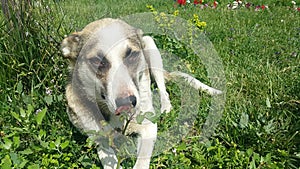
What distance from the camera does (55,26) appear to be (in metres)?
3.73

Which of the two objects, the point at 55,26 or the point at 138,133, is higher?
the point at 55,26

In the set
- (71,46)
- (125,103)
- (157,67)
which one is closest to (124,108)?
(125,103)

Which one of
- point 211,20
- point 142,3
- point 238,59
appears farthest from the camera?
point 142,3

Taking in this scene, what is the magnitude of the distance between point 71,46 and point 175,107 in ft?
3.86

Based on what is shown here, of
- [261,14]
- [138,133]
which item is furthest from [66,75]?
[261,14]

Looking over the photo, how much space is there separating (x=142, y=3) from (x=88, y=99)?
21.8 feet

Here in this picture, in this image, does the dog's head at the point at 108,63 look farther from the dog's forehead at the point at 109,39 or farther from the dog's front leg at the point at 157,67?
the dog's front leg at the point at 157,67

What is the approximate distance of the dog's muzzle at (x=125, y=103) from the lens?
236cm

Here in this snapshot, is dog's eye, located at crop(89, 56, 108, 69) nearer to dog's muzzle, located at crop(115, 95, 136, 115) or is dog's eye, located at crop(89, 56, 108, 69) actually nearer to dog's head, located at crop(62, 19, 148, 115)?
dog's head, located at crop(62, 19, 148, 115)

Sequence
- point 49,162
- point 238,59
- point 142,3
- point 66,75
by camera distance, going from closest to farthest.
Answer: point 49,162 → point 66,75 → point 238,59 → point 142,3

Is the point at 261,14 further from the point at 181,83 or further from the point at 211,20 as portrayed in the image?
the point at 181,83

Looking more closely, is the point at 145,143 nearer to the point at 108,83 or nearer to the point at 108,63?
the point at 108,83

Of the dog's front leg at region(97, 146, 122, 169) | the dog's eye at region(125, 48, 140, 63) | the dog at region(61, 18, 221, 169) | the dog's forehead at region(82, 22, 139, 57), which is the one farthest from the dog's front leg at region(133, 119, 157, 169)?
the dog's forehead at region(82, 22, 139, 57)

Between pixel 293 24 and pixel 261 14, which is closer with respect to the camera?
pixel 293 24
